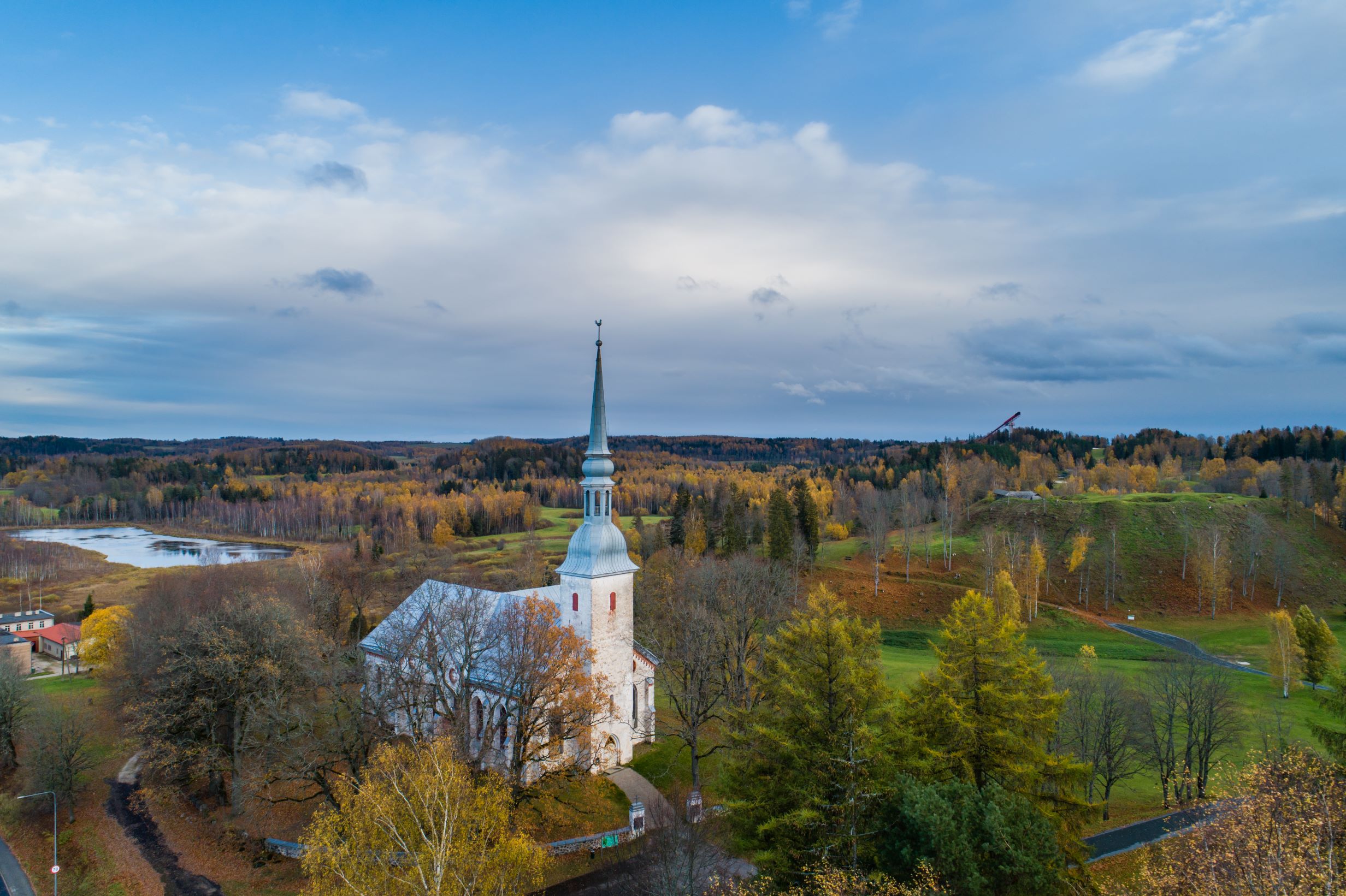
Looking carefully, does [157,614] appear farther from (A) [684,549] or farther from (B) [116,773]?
(A) [684,549]

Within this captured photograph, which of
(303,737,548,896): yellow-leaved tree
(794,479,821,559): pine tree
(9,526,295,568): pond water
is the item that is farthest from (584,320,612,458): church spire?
(9,526,295,568): pond water

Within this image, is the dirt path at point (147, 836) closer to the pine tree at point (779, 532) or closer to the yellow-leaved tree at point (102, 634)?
the yellow-leaved tree at point (102, 634)

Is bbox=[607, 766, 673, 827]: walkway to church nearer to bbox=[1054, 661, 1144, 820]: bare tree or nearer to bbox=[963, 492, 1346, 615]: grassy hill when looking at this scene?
bbox=[1054, 661, 1144, 820]: bare tree

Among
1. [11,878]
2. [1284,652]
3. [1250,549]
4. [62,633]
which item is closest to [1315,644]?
[1284,652]

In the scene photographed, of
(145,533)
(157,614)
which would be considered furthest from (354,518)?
(157,614)

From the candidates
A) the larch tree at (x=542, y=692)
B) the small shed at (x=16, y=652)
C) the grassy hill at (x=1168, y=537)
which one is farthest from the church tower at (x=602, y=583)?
the grassy hill at (x=1168, y=537)

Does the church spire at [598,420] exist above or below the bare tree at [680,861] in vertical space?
above
